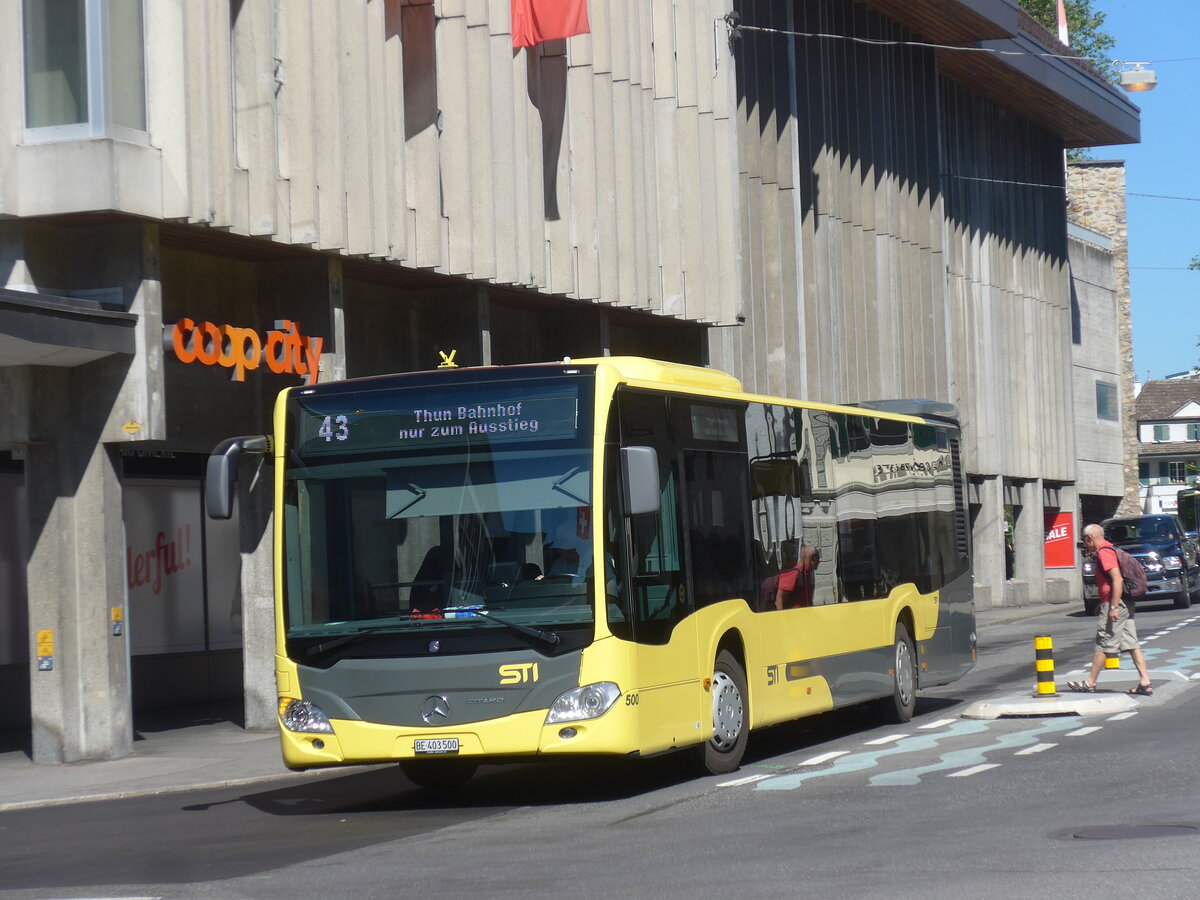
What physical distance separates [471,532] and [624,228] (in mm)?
14565

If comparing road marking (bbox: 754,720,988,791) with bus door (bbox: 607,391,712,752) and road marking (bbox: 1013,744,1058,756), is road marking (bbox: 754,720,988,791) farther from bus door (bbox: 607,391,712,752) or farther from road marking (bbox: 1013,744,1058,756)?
road marking (bbox: 1013,744,1058,756)

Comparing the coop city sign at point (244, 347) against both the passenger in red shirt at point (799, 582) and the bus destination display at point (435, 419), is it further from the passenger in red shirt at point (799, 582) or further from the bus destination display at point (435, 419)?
the passenger in red shirt at point (799, 582)

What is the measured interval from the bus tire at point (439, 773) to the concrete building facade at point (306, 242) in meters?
4.86

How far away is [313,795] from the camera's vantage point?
564 inches

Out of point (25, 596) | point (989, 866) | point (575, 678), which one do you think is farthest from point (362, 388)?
point (25, 596)

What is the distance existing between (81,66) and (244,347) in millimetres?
3282

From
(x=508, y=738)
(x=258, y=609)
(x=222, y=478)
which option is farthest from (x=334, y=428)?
(x=258, y=609)

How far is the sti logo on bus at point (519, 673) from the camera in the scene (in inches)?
471

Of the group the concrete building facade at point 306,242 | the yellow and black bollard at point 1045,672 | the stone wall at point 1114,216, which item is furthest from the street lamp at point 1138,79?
the stone wall at point 1114,216

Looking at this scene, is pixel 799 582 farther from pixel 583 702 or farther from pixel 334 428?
pixel 334 428

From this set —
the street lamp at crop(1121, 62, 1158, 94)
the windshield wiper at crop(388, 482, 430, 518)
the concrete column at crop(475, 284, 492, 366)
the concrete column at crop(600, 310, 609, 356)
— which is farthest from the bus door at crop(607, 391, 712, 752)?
the street lamp at crop(1121, 62, 1158, 94)

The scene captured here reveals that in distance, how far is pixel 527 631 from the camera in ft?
39.2

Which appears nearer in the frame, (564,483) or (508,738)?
(508,738)

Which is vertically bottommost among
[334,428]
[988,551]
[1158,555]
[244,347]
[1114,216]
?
[1158,555]
